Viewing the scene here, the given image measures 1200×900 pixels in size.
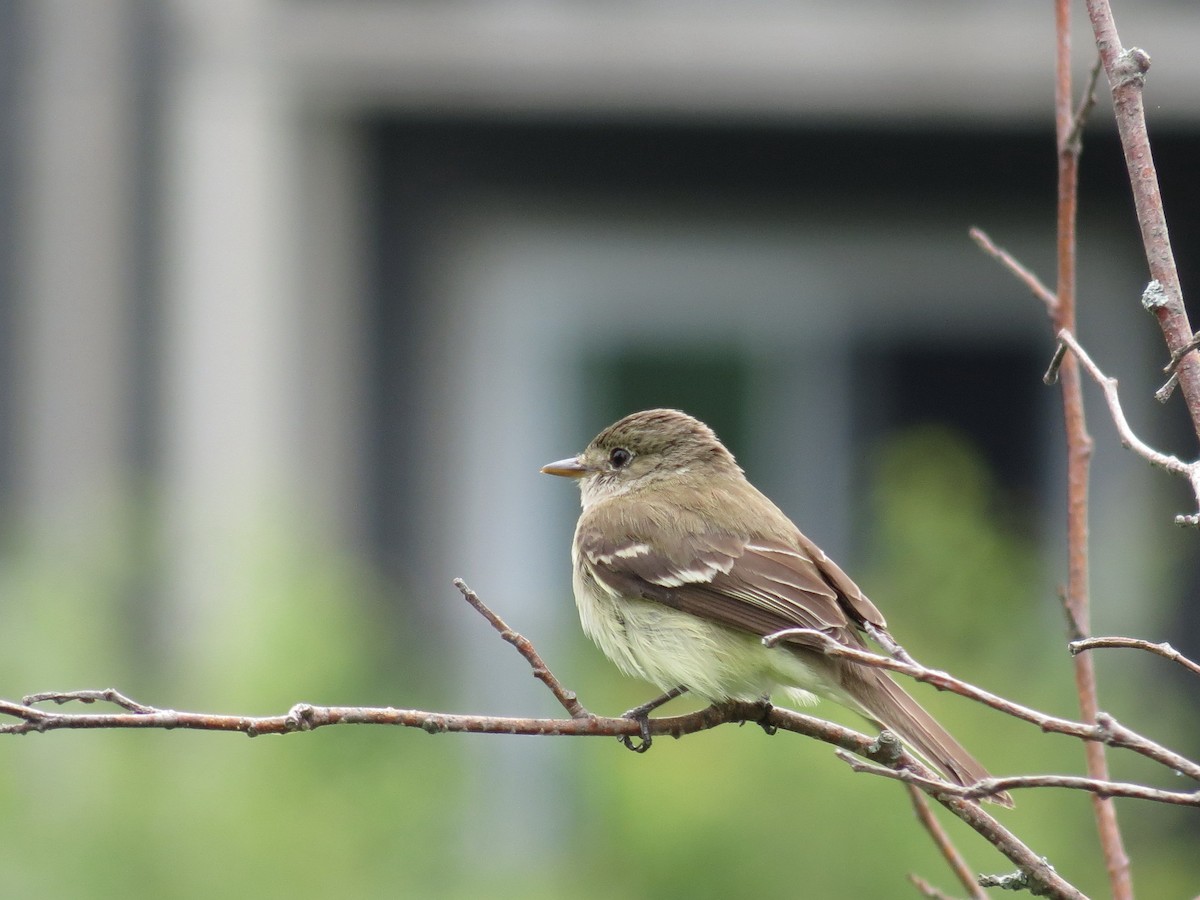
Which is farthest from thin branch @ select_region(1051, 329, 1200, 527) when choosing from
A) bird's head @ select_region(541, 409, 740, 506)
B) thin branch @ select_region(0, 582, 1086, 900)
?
bird's head @ select_region(541, 409, 740, 506)

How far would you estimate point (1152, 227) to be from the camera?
2170 millimetres

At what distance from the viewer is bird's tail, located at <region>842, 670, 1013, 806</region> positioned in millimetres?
3361

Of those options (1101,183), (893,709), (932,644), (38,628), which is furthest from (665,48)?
(893,709)

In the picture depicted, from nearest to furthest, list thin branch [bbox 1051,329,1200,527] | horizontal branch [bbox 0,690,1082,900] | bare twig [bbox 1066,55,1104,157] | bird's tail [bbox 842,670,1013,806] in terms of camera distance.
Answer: thin branch [bbox 1051,329,1200,527], horizontal branch [bbox 0,690,1082,900], bare twig [bbox 1066,55,1104,157], bird's tail [bbox 842,670,1013,806]

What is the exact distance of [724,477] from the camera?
467 cm

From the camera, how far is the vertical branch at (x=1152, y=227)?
7.06 ft

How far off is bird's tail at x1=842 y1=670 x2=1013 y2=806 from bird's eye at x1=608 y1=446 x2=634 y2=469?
127cm

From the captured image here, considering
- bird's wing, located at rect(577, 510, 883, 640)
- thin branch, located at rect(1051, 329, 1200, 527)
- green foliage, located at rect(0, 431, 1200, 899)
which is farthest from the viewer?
green foliage, located at rect(0, 431, 1200, 899)

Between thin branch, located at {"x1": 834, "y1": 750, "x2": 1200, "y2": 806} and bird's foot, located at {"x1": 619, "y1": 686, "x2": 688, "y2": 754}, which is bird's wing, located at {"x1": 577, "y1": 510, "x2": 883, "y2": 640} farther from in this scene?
thin branch, located at {"x1": 834, "y1": 750, "x2": 1200, "y2": 806}

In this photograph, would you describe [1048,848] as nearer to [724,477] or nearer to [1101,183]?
[724,477]

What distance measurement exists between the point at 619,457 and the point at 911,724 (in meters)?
1.57

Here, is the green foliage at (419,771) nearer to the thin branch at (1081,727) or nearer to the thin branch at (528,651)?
the thin branch at (528,651)

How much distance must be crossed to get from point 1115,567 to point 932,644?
66.7 inches

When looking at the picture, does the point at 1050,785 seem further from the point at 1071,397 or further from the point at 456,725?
the point at 1071,397
